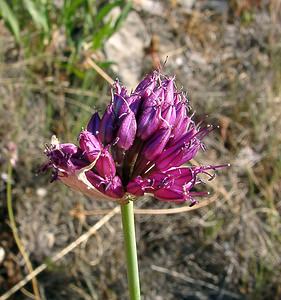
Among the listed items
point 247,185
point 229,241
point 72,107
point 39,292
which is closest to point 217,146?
point 247,185

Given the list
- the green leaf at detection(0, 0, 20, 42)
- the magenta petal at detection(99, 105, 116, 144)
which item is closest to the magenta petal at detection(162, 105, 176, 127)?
the magenta petal at detection(99, 105, 116, 144)

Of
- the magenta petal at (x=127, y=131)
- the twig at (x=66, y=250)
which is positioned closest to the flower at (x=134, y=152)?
the magenta petal at (x=127, y=131)

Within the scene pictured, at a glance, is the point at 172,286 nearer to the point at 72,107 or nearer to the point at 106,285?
the point at 106,285

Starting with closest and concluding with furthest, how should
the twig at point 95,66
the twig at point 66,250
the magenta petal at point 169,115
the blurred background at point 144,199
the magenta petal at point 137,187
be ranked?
the magenta petal at point 137,187 → the magenta petal at point 169,115 → the twig at point 66,250 → the blurred background at point 144,199 → the twig at point 95,66

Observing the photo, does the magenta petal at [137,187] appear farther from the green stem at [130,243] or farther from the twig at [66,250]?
the twig at [66,250]

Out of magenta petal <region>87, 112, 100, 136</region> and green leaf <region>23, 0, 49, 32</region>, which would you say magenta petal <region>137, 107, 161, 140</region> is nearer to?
magenta petal <region>87, 112, 100, 136</region>

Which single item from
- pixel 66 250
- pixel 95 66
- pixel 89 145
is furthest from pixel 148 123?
pixel 95 66

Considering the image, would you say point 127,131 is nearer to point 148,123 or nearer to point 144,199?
point 148,123
